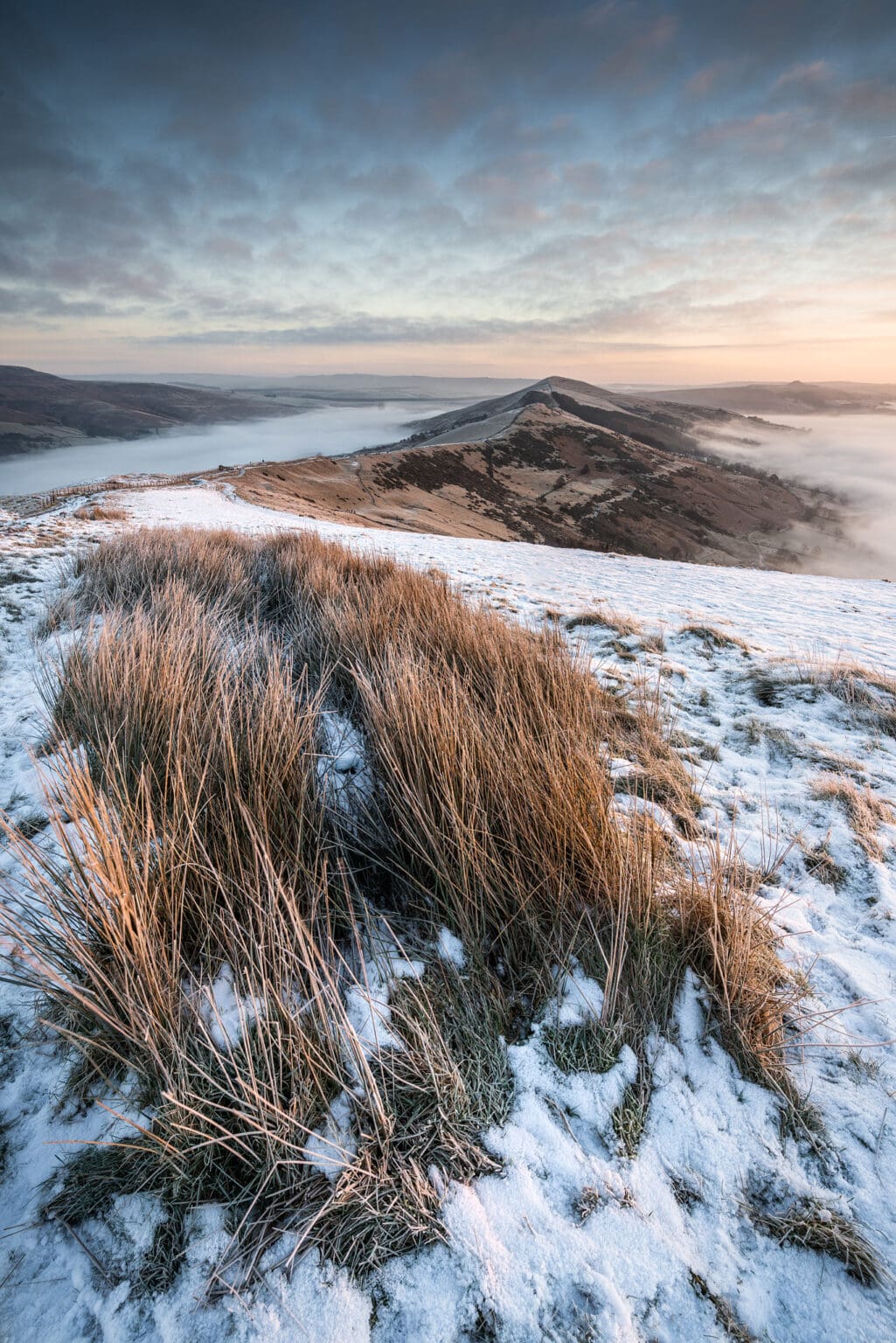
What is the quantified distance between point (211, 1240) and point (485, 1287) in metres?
0.52

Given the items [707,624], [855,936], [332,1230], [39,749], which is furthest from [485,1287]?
[707,624]

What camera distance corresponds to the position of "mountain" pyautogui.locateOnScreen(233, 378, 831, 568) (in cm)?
3497

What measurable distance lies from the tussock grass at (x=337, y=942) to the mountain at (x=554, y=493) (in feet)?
70.7

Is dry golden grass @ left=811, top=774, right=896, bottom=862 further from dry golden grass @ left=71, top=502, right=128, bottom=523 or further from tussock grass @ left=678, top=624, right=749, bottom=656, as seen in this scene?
dry golden grass @ left=71, top=502, right=128, bottom=523

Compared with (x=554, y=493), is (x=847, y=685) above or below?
above

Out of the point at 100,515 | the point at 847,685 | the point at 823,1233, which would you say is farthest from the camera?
the point at 100,515

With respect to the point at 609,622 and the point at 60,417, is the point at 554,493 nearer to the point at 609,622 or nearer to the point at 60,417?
the point at 609,622

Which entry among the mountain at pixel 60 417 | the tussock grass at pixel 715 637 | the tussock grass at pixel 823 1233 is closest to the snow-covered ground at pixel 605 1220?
the tussock grass at pixel 823 1233

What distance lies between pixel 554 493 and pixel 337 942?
55.8 metres

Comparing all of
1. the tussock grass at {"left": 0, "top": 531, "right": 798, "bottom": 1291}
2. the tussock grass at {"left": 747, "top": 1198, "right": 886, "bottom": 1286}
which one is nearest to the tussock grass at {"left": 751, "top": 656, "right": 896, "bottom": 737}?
the tussock grass at {"left": 0, "top": 531, "right": 798, "bottom": 1291}

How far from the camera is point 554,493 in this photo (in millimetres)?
53125

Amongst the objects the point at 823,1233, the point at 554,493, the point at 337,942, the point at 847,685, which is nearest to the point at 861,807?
the point at 847,685

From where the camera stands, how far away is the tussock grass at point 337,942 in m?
1.08

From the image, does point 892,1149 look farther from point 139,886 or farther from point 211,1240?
point 139,886
